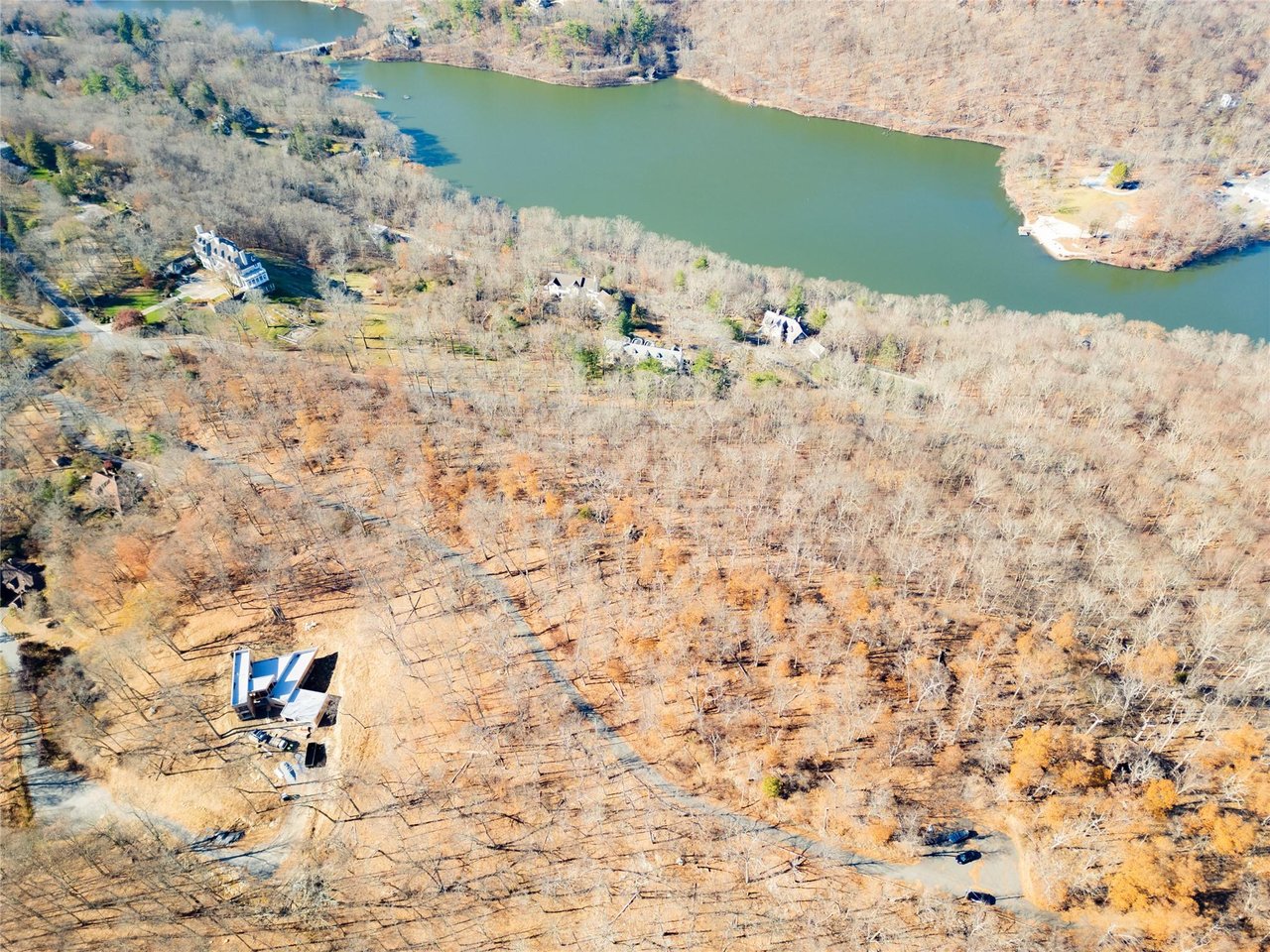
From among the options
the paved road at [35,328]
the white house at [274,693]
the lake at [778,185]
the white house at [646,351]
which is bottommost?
the white house at [274,693]

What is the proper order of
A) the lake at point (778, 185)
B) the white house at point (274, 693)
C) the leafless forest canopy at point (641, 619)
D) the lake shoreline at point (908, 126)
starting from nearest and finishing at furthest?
1. the leafless forest canopy at point (641, 619)
2. the white house at point (274, 693)
3. the lake at point (778, 185)
4. the lake shoreline at point (908, 126)

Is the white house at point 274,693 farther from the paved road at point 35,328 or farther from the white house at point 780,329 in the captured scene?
the white house at point 780,329

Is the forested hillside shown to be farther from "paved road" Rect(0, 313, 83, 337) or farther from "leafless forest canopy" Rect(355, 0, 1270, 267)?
"paved road" Rect(0, 313, 83, 337)

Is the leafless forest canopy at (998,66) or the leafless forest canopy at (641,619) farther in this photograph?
the leafless forest canopy at (998,66)

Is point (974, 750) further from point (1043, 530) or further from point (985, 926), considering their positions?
point (1043, 530)

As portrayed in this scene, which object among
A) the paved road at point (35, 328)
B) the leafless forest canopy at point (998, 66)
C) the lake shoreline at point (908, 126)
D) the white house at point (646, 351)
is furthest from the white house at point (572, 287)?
the leafless forest canopy at point (998, 66)

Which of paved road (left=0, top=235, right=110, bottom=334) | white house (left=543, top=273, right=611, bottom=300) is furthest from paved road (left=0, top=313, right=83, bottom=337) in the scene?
white house (left=543, top=273, right=611, bottom=300)

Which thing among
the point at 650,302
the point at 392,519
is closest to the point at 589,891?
the point at 392,519
